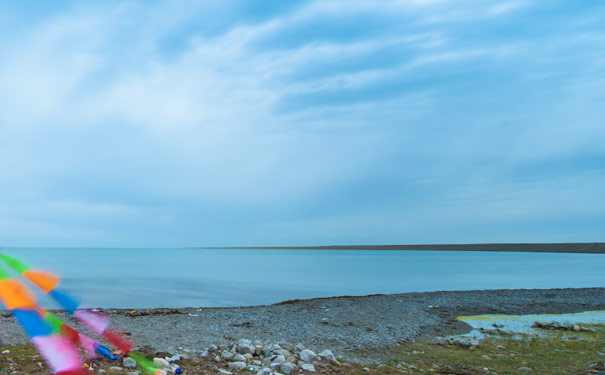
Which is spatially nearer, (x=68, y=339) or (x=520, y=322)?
(x=68, y=339)

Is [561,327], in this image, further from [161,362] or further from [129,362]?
[129,362]

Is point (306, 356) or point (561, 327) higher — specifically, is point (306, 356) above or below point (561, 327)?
above

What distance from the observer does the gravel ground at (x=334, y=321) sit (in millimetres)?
11500

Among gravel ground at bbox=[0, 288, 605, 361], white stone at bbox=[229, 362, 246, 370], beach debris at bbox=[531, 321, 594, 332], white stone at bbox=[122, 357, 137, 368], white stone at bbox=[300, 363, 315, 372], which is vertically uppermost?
white stone at bbox=[122, 357, 137, 368]

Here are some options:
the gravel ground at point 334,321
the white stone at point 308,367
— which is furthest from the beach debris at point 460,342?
the white stone at point 308,367

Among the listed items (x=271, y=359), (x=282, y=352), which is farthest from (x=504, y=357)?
(x=271, y=359)

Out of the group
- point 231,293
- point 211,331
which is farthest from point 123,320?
point 231,293

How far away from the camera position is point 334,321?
50.7 feet

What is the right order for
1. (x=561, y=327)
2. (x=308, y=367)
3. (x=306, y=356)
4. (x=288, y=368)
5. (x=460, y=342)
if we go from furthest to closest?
(x=561, y=327), (x=460, y=342), (x=306, y=356), (x=308, y=367), (x=288, y=368)

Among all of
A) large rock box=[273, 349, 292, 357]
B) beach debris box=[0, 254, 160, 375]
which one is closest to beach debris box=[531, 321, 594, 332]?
large rock box=[273, 349, 292, 357]

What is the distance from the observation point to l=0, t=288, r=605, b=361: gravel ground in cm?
1150

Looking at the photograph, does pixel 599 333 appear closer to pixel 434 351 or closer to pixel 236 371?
pixel 434 351

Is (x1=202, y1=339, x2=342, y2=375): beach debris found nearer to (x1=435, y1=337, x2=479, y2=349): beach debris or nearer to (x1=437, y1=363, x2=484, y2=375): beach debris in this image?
(x1=437, y1=363, x2=484, y2=375): beach debris

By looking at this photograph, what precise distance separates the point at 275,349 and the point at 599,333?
34.9ft
